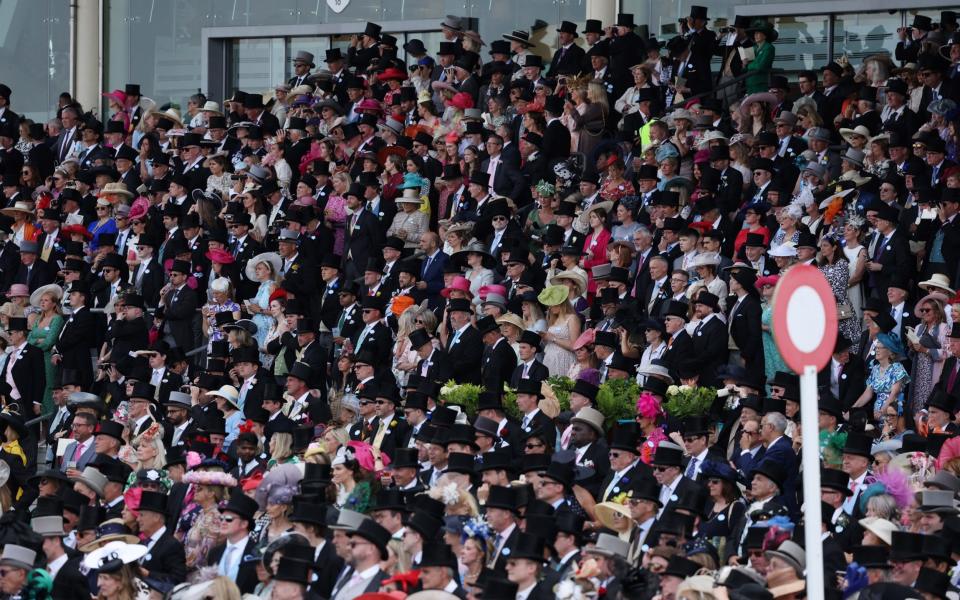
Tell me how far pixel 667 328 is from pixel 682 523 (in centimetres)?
489

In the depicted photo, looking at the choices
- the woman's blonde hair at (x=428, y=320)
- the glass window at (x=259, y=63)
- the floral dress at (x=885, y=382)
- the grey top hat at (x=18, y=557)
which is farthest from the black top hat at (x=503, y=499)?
the glass window at (x=259, y=63)

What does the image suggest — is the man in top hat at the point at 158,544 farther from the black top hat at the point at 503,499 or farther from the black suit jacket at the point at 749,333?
the black suit jacket at the point at 749,333

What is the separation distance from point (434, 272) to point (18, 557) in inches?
334

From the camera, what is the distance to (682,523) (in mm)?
11203

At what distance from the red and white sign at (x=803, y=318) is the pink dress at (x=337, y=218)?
44.4 feet

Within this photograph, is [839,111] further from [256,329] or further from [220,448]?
[220,448]

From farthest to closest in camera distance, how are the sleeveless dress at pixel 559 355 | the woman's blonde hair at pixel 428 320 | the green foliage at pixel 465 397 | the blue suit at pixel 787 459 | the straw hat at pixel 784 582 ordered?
the woman's blonde hair at pixel 428 320 < the sleeveless dress at pixel 559 355 < the green foliage at pixel 465 397 < the blue suit at pixel 787 459 < the straw hat at pixel 784 582

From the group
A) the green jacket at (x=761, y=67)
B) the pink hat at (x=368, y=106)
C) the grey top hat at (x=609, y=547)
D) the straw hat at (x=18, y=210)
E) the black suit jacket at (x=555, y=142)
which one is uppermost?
the green jacket at (x=761, y=67)

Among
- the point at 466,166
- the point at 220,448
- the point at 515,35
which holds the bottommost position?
the point at 220,448

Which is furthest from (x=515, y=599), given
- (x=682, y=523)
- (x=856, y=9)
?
(x=856, y=9)

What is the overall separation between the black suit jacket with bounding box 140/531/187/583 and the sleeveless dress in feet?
16.5

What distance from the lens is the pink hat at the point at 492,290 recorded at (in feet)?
57.6

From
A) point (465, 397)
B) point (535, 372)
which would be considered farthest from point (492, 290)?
point (465, 397)

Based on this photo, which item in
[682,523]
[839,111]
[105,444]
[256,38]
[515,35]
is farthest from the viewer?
[256,38]
